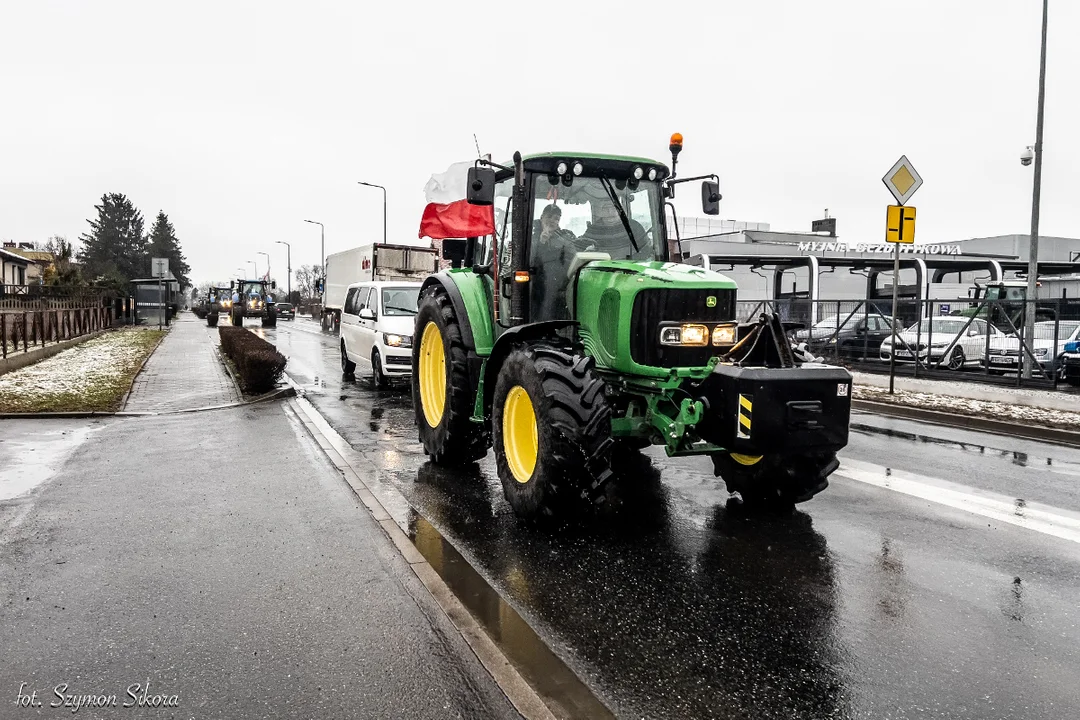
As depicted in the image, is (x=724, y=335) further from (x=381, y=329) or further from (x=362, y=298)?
(x=362, y=298)

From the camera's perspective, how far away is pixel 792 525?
5.72 meters

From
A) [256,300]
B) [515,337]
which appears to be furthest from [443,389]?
[256,300]

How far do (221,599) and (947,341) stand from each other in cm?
1743

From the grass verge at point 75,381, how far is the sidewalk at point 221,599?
12.1 feet

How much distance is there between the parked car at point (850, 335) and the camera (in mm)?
19438

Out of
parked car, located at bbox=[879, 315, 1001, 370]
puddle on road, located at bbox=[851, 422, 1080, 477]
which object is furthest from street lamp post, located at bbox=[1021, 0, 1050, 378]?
puddle on road, located at bbox=[851, 422, 1080, 477]

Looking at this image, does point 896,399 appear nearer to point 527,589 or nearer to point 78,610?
point 527,589

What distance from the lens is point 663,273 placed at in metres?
5.65

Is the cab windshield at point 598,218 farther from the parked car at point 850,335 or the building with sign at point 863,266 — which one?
the building with sign at point 863,266

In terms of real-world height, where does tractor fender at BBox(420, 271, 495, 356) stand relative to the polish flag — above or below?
below

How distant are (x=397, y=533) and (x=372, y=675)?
2.03 metres

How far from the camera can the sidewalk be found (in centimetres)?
338

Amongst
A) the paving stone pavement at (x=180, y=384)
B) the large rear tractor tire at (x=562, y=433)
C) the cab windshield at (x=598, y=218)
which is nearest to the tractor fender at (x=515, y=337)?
the large rear tractor tire at (x=562, y=433)

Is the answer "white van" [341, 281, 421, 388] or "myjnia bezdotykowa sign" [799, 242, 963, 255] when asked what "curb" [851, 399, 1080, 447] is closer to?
"white van" [341, 281, 421, 388]
